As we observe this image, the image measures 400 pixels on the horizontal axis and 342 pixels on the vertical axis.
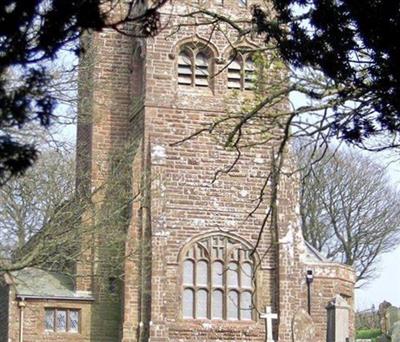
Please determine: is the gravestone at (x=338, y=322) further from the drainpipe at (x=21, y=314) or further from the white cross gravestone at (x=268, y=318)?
the drainpipe at (x=21, y=314)

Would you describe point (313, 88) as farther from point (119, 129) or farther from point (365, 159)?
point (365, 159)

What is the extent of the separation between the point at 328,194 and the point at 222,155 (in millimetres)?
18057

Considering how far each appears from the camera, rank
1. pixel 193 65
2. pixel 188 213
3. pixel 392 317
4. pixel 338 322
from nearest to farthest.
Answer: pixel 392 317
pixel 338 322
pixel 188 213
pixel 193 65

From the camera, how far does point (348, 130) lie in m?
14.4

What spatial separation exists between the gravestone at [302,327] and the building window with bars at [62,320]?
549 centimetres

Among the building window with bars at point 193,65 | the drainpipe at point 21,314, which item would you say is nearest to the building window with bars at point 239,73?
the building window with bars at point 193,65

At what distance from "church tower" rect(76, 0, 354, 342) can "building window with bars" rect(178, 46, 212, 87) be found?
1.0 inches

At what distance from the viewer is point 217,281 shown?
31.3 meters

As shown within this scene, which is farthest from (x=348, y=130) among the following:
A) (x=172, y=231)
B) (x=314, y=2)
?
(x=172, y=231)

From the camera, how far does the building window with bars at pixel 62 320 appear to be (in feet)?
104

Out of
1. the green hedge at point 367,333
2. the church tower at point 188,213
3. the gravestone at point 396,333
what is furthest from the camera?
the green hedge at point 367,333

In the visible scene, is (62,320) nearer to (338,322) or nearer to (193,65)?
(193,65)

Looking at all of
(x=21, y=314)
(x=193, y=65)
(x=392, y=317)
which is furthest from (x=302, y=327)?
(x=392, y=317)

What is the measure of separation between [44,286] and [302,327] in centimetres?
668
